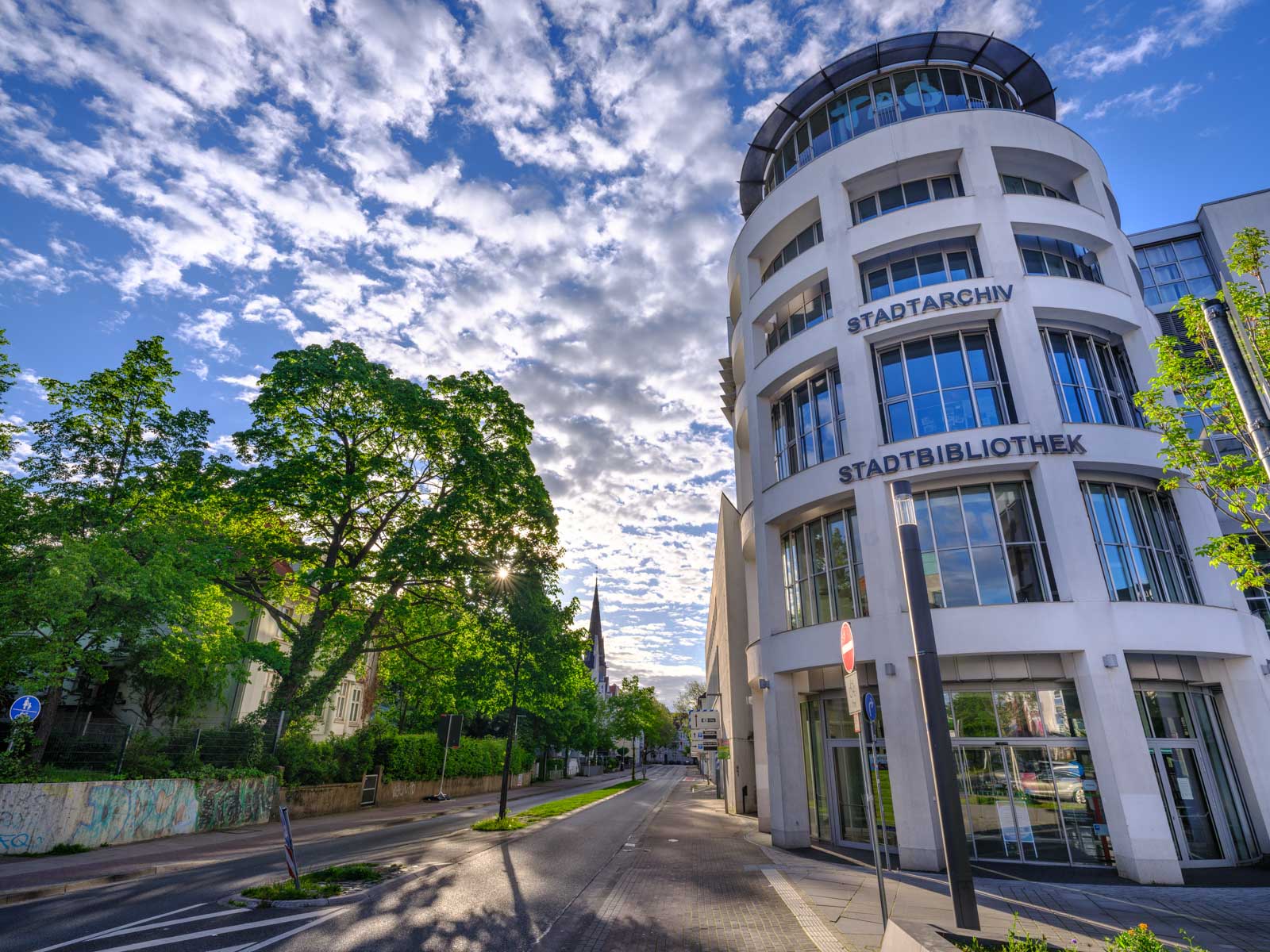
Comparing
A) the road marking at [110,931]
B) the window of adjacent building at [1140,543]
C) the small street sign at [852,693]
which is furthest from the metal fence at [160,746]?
the window of adjacent building at [1140,543]

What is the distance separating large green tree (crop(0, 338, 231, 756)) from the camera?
16.1 meters

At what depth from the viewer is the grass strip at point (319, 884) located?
9312 millimetres

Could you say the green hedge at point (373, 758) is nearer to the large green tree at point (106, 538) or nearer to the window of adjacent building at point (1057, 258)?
the large green tree at point (106, 538)

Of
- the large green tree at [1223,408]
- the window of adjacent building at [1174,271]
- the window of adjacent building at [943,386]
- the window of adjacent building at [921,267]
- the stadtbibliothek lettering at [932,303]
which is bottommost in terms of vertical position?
the large green tree at [1223,408]

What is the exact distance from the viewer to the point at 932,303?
654 inches

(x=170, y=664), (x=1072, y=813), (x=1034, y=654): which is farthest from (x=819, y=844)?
(x=170, y=664)

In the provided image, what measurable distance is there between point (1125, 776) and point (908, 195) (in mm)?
16465

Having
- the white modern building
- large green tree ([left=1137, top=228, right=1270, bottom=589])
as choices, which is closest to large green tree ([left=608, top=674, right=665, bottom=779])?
the white modern building

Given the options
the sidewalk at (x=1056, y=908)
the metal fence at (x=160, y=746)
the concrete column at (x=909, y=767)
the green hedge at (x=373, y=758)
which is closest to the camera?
the sidewalk at (x=1056, y=908)

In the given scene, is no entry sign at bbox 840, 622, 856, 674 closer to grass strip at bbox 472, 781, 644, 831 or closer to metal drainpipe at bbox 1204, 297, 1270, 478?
metal drainpipe at bbox 1204, 297, 1270, 478

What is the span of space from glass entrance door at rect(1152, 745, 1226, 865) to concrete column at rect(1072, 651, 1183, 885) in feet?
2.96

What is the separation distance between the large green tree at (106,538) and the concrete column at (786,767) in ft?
58.5

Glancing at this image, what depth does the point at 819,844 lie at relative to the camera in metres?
16.6

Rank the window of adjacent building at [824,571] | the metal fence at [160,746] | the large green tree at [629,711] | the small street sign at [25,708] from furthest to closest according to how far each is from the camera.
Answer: the large green tree at [629,711], the metal fence at [160,746], the window of adjacent building at [824,571], the small street sign at [25,708]
